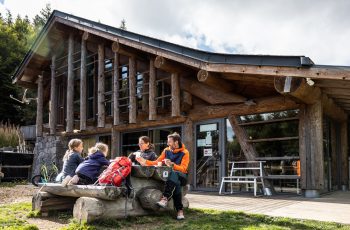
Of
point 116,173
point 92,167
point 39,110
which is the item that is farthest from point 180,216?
point 39,110

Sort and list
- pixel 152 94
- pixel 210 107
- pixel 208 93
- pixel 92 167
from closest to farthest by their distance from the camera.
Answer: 1. pixel 92 167
2. pixel 208 93
3. pixel 210 107
4. pixel 152 94

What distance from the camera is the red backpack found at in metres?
5.44

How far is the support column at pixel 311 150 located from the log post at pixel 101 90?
7.30 m

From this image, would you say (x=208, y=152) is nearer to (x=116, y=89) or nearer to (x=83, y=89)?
(x=116, y=89)

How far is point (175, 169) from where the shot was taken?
→ 5973mm

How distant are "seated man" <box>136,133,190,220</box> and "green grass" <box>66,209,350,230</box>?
0.93 feet

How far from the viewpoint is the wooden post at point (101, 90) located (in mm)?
13516

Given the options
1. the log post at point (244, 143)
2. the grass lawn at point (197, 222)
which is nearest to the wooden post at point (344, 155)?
the log post at point (244, 143)

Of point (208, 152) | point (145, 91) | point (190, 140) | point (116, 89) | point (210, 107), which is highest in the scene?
point (116, 89)

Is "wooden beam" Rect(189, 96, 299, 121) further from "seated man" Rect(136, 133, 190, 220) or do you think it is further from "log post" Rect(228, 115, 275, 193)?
"seated man" Rect(136, 133, 190, 220)

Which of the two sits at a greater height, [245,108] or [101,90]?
[101,90]

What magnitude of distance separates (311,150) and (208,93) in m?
3.24

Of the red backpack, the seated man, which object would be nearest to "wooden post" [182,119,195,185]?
the seated man

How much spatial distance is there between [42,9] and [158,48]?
113 ft
